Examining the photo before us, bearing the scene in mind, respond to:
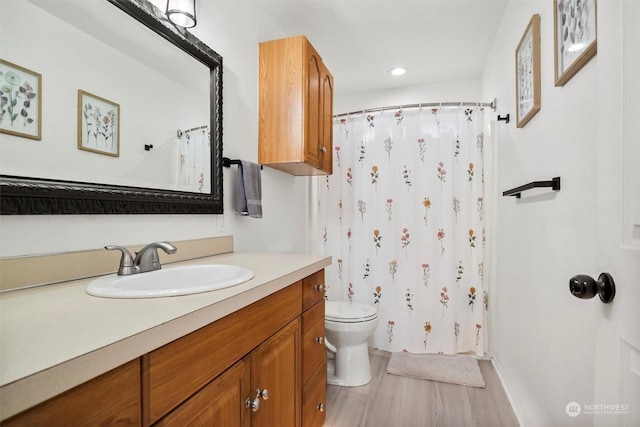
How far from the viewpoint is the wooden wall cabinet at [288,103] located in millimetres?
1819

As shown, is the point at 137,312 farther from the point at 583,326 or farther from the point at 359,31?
the point at 359,31

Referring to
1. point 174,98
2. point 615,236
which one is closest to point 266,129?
point 174,98

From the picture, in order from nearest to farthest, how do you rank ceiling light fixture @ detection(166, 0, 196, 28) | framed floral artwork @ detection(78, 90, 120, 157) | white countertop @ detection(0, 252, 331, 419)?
white countertop @ detection(0, 252, 331, 419) < framed floral artwork @ detection(78, 90, 120, 157) < ceiling light fixture @ detection(166, 0, 196, 28)

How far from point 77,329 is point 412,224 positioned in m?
2.29

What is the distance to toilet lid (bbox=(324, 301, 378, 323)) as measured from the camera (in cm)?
203

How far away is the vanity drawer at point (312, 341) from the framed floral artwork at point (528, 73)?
1.39m

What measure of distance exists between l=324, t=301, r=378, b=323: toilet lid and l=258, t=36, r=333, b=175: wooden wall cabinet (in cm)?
102

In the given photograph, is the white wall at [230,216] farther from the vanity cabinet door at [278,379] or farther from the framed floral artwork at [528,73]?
the framed floral artwork at [528,73]

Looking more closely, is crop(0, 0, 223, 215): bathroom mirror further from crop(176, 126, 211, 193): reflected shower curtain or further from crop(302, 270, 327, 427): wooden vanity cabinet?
crop(302, 270, 327, 427): wooden vanity cabinet

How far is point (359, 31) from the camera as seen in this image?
7.13ft

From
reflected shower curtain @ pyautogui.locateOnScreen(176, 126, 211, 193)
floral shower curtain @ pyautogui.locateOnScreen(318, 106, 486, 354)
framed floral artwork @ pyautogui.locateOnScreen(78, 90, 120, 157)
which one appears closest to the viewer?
framed floral artwork @ pyautogui.locateOnScreen(78, 90, 120, 157)

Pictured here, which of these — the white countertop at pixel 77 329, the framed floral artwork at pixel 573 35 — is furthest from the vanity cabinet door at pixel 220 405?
the framed floral artwork at pixel 573 35

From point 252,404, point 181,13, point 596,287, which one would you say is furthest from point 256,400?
point 181,13

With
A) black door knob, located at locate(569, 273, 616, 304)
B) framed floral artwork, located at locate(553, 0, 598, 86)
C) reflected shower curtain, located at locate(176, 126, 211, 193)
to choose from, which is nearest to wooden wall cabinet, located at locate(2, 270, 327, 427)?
reflected shower curtain, located at locate(176, 126, 211, 193)
